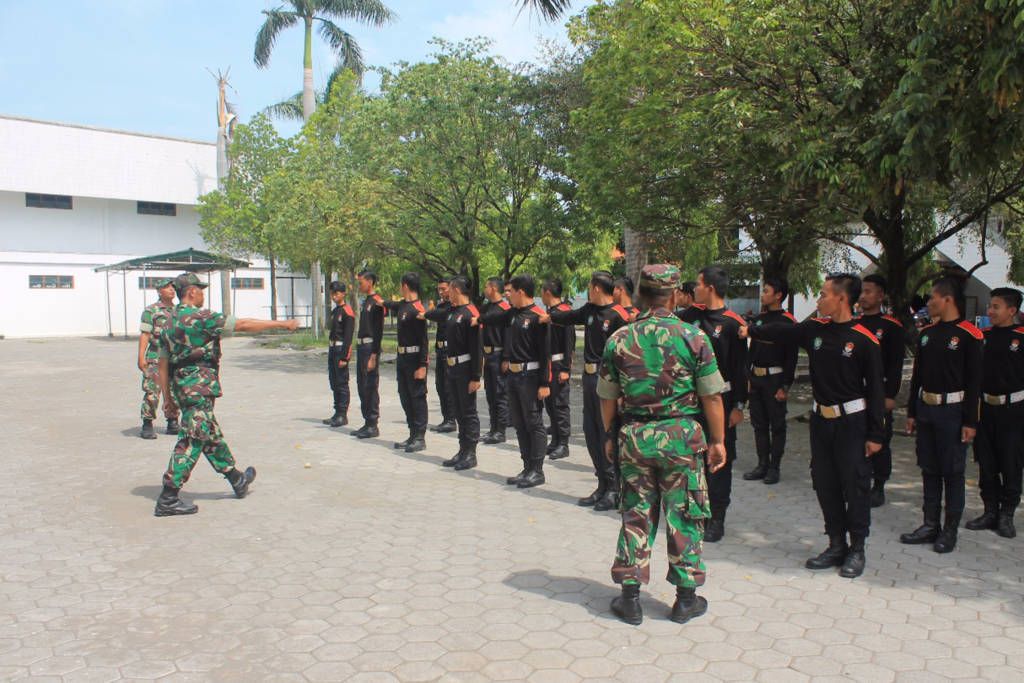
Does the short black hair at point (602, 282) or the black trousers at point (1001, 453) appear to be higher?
the short black hair at point (602, 282)

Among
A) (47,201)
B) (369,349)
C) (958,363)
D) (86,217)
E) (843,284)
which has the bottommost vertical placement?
(369,349)

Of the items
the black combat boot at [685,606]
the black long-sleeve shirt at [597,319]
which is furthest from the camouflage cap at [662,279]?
the black long-sleeve shirt at [597,319]

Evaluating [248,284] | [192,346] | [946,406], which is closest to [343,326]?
[192,346]

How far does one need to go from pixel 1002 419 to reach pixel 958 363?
2.25 feet

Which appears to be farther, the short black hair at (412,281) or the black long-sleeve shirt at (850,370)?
the short black hair at (412,281)

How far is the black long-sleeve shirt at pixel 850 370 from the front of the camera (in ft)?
15.4

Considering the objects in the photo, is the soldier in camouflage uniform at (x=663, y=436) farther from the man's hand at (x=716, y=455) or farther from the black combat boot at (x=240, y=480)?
the black combat boot at (x=240, y=480)

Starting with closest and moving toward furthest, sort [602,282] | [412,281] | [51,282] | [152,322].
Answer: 1. [602,282]
2. [412,281]
3. [152,322]
4. [51,282]

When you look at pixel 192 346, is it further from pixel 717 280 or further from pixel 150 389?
pixel 717 280

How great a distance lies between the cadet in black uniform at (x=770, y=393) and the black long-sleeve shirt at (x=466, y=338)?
2.87m

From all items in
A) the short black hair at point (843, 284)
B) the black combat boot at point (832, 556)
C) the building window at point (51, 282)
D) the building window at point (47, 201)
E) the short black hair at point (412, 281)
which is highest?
the building window at point (47, 201)

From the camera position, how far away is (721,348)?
5453 mm

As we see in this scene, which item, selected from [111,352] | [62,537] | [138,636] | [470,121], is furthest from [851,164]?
[111,352]

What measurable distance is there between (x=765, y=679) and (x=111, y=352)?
80.1 ft
